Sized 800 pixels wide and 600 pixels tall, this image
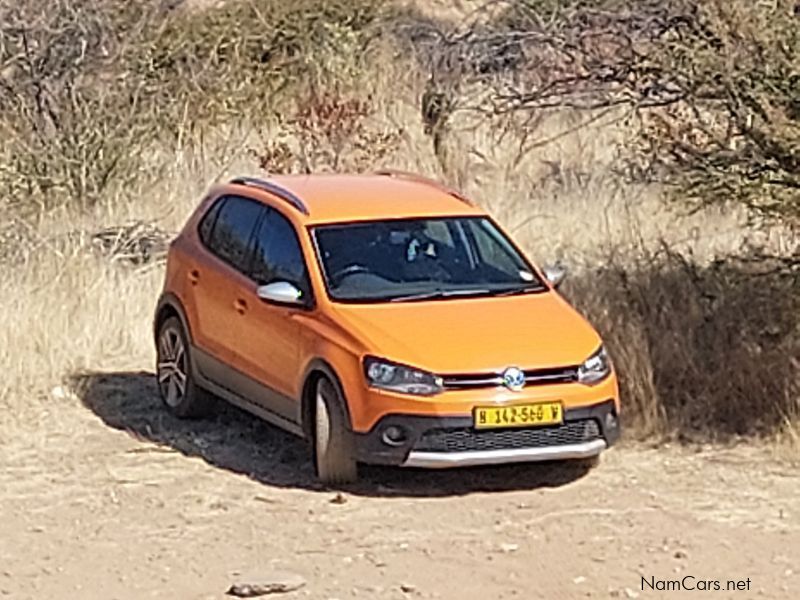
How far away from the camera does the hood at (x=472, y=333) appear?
9.87 meters

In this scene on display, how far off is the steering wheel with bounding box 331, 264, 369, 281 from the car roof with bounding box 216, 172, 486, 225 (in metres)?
0.38

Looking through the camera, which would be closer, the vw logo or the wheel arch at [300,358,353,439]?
the vw logo

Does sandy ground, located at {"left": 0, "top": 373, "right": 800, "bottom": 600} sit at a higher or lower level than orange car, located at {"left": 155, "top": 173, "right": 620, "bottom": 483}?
lower

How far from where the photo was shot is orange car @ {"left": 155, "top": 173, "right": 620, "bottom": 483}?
32.1 ft

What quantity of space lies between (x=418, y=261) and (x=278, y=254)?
0.86 meters

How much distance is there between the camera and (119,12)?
805 inches

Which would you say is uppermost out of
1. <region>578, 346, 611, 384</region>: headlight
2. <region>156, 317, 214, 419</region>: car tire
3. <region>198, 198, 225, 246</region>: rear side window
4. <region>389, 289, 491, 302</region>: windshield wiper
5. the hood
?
<region>198, 198, 225, 246</region>: rear side window

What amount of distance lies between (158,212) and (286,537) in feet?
34.1

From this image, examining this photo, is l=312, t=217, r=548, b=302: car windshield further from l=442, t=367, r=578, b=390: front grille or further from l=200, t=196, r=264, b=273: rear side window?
l=442, t=367, r=578, b=390: front grille

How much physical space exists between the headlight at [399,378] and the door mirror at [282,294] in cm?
81

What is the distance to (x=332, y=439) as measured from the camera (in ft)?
33.1

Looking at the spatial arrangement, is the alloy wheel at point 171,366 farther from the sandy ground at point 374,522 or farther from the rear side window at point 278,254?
the rear side window at point 278,254

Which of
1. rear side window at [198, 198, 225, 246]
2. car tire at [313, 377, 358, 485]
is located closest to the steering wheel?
car tire at [313, 377, 358, 485]

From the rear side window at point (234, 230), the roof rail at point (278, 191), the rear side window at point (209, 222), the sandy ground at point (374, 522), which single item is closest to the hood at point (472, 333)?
the sandy ground at point (374, 522)
